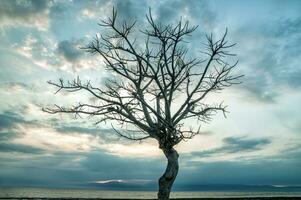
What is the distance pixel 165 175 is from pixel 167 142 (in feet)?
4.24

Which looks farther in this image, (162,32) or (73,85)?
(73,85)

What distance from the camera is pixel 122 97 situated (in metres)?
14.7

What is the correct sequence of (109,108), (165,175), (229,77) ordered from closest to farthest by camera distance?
1. (165,175)
2. (109,108)
3. (229,77)

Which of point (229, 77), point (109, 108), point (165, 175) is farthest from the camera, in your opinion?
point (229, 77)

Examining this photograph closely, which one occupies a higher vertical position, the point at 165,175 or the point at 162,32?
the point at 162,32

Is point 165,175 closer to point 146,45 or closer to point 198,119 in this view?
point 198,119

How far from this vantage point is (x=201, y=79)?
15023 mm

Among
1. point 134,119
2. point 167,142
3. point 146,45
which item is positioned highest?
point 146,45

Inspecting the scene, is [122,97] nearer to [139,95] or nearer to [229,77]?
[139,95]

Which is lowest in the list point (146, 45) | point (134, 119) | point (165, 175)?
point (165, 175)

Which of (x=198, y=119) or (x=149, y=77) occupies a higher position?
(x=149, y=77)

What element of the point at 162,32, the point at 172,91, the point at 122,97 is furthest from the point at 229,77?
the point at 122,97

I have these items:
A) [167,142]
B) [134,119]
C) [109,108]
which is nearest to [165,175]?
[167,142]

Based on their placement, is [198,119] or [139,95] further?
[198,119]
